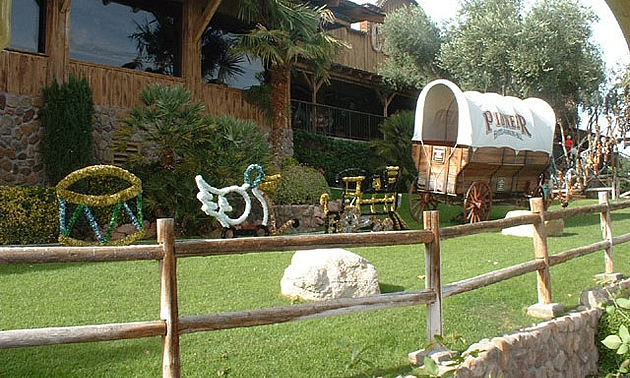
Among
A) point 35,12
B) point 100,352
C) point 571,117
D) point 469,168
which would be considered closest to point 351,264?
point 100,352

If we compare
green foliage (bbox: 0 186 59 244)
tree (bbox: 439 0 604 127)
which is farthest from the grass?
tree (bbox: 439 0 604 127)

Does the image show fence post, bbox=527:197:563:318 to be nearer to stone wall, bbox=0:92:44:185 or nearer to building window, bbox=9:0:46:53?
stone wall, bbox=0:92:44:185

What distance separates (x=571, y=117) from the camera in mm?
24125

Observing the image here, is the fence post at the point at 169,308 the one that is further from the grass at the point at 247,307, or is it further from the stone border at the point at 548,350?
the stone border at the point at 548,350

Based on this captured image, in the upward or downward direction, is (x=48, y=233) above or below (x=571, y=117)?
below

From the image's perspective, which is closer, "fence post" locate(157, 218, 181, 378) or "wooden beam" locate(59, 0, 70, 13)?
"fence post" locate(157, 218, 181, 378)

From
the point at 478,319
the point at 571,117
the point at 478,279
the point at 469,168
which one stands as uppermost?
the point at 571,117

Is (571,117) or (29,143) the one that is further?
(571,117)

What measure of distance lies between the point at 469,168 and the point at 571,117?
14.4m

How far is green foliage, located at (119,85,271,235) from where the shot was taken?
36.0ft

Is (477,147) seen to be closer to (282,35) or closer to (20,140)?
(282,35)

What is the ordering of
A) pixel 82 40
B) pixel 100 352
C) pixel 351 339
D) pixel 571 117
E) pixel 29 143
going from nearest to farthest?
pixel 100 352 < pixel 351 339 < pixel 29 143 < pixel 82 40 < pixel 571 117

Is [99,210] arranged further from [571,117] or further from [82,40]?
[571,117]

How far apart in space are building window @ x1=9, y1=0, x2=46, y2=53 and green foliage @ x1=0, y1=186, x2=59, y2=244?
4.20 metres
